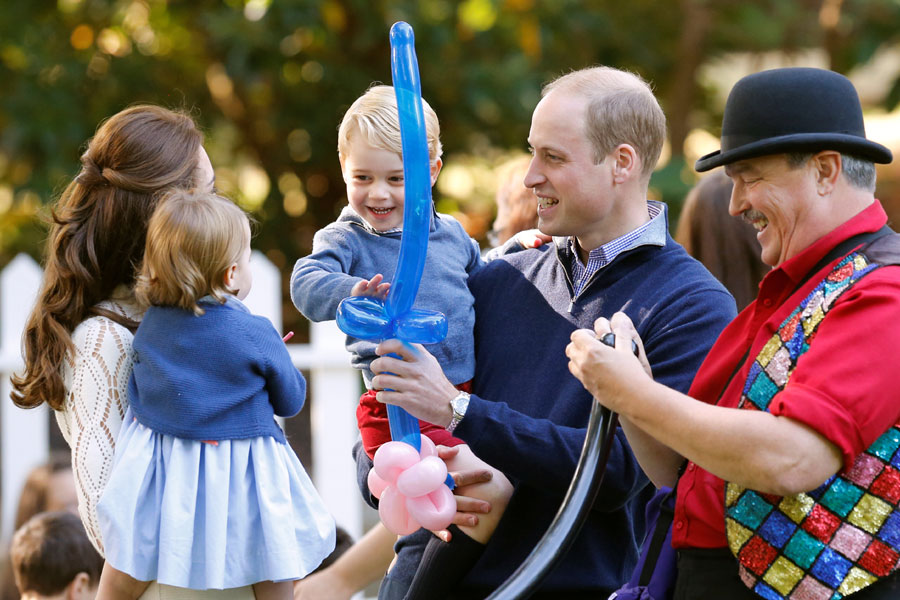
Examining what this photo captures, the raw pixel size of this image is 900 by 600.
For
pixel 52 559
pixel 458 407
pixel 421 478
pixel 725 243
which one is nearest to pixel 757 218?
pixel 458 407

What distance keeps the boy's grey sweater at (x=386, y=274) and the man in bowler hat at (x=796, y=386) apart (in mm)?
631

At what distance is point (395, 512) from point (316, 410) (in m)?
2.39

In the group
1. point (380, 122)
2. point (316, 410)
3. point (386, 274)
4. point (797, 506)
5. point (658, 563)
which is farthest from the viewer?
point (316, 410)

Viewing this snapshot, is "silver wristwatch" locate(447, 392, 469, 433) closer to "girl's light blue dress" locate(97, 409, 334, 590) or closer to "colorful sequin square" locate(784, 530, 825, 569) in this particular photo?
"girl's light blue dress" locate(97, 409, 334, 590)

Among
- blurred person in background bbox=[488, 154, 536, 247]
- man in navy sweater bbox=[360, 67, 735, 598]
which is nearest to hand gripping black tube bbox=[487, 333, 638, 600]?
man in navy sweater bbox=[360, 67, 735, 598]

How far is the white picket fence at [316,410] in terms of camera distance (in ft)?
15.1

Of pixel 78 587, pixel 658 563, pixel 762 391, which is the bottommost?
pixel 78 587

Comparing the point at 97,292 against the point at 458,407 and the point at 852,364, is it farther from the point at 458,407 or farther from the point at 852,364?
the point at 852,364

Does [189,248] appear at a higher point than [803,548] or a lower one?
higher

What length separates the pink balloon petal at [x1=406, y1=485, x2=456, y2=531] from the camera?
7.41ft

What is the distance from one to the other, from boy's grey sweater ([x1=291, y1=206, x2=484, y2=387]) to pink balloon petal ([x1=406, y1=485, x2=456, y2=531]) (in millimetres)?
350

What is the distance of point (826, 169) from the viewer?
187 cm

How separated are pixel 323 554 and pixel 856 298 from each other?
1.23 metres

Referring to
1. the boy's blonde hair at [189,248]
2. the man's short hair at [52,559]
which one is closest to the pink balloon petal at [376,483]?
the boy's blonde hair at [189,248]
